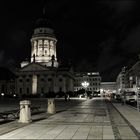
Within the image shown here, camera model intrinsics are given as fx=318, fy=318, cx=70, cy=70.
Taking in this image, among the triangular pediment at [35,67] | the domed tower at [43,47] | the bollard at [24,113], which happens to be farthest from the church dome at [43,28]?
the bollard at [24,113]

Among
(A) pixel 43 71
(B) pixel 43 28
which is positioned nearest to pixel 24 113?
(A) pixel 43 71

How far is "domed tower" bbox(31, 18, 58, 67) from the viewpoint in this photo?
154 m

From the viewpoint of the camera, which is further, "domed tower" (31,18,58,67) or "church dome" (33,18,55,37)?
"church dome" (33,18,55,37)

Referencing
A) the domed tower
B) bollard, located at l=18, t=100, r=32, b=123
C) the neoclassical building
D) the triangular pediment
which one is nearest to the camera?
bollard, located at l=18, t=100, r=32, b=123

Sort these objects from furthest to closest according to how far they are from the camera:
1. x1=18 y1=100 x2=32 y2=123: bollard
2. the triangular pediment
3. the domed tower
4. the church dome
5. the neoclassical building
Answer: the church dome
the domed tower
the neoclassical building
the triangular pediment
x1=18 y1=100 x2=32 y2=123: bollard

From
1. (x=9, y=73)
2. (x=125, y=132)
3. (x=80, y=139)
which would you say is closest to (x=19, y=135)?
(x=80, y=139)

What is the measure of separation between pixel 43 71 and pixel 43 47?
38.5 ft

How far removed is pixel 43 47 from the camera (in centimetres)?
15362

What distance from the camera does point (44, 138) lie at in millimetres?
14344

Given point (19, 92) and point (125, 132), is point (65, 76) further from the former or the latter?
point (125, 132)

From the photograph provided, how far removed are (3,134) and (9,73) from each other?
17337 cm

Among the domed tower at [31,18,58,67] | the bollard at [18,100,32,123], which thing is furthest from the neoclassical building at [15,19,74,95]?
the bollard at [18,100,32,123]

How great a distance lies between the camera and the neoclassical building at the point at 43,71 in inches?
5989

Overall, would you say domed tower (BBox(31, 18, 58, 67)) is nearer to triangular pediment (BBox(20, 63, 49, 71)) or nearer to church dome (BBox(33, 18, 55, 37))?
church dome (BBox(33, 18, 55, 37))
